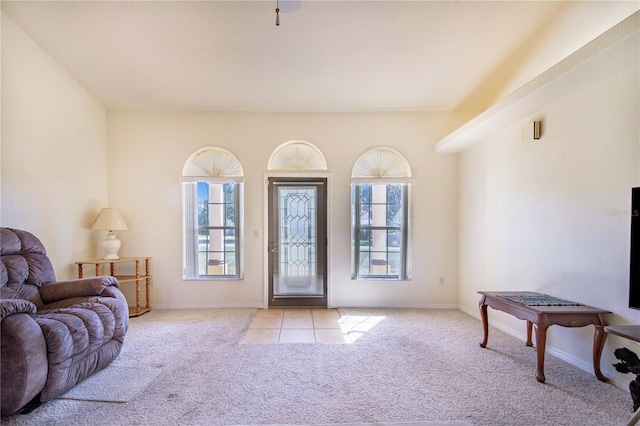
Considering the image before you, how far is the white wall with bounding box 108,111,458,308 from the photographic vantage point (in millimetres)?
4129

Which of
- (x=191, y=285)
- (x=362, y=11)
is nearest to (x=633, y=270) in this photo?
(x=362, y=11)

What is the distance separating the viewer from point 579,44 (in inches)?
96.3

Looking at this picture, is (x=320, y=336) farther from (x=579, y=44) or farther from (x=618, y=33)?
(x=579, y=44)

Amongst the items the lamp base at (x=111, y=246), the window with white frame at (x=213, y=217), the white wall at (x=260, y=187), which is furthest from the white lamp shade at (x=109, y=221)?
the window with white frame at (x=213, y=217)

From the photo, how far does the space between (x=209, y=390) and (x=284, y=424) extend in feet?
2.27

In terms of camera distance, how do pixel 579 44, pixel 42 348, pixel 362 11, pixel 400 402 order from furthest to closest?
pixel 362 11 → pixel 579 44 → pixel 400 402 → pixel 42 348

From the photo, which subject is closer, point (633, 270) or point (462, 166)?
point (633, 270)

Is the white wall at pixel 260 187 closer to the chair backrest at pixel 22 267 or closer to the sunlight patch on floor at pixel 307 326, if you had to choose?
the sunlight patch on floor at pixel 307 326

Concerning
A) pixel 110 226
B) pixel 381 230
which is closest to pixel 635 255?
pixel 381 230

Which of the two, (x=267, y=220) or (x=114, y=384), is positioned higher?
(x=267, y=220)

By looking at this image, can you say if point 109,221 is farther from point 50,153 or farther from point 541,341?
point 541,341

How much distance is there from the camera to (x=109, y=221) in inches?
145

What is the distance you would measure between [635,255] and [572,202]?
2.42 feet

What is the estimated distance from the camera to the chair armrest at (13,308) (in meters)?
1.74
